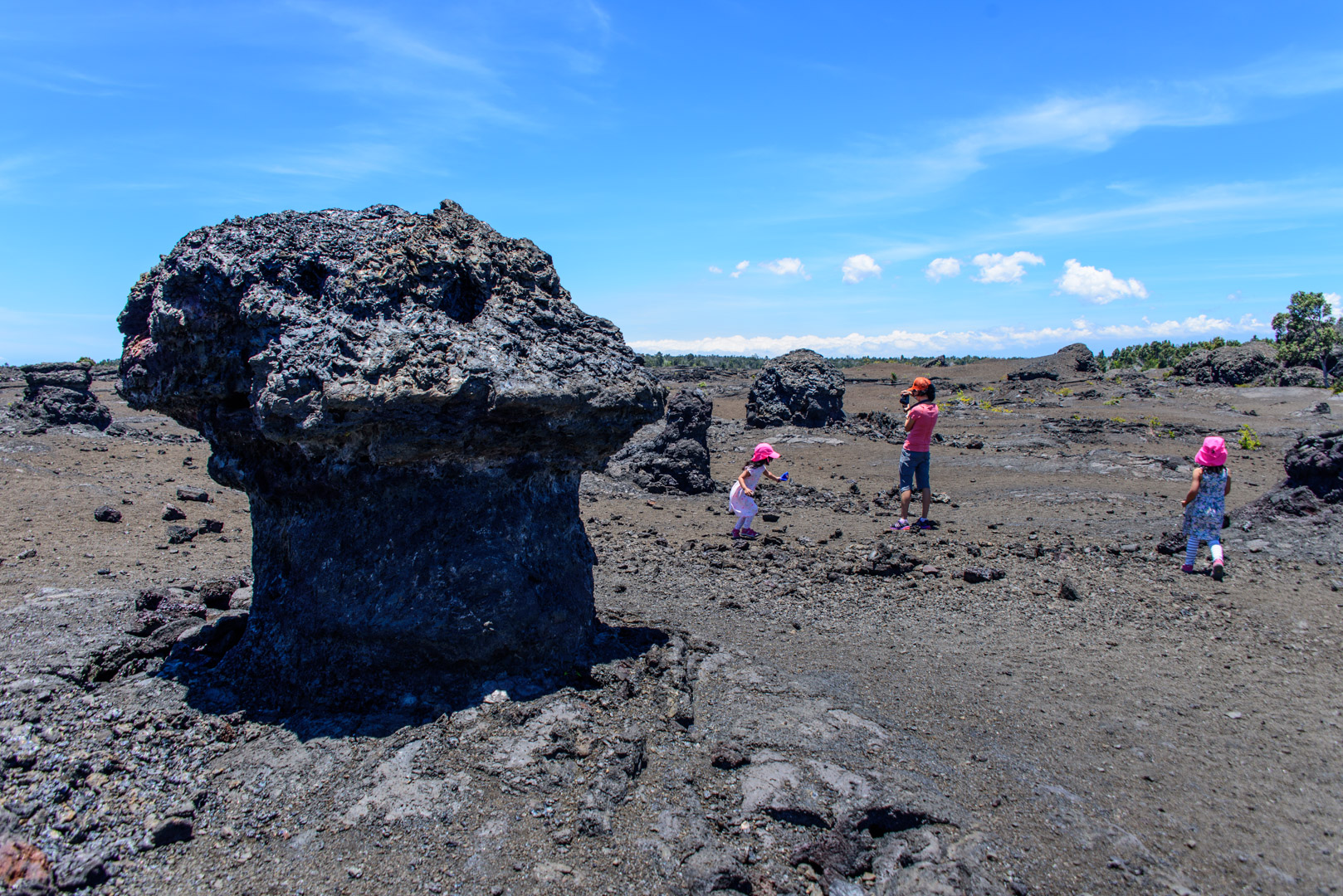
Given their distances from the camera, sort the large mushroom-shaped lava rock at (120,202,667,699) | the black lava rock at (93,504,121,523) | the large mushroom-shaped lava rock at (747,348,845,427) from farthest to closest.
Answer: the large mushroom-shaped lava rock at (747,348,845,427) < the black lava rock at (93,504,121,523) < the large mushroom-shaped lava rock at (120,202,667,699)

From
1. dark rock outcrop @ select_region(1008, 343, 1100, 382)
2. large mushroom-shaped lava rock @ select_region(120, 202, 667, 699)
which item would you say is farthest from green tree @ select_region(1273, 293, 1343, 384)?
large mushroom-shaped lava rock @ select_region(120, 202, 667, 699)

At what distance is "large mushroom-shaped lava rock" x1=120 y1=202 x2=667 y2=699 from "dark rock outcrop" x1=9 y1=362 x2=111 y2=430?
596 inches

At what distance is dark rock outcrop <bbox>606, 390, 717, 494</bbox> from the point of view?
12.3 metres

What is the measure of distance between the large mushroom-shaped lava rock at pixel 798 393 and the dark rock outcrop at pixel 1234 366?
19453 millimetres

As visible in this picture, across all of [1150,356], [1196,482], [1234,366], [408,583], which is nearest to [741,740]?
[408,583]

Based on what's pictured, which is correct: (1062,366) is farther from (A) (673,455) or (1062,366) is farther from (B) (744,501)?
(B) (744,501)

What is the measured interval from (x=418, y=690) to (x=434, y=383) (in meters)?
1.69

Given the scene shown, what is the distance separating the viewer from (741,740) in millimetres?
3984

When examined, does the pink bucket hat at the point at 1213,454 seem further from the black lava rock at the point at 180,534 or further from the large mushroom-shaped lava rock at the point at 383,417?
the black lava rock at the point at 180,534

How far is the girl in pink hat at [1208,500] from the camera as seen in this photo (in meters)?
7.35

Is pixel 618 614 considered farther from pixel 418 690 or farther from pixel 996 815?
pixel 996 815

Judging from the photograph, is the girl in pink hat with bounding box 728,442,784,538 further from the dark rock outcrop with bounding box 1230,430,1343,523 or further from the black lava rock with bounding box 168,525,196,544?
the black lava rock with bounding box 168,525,196,544

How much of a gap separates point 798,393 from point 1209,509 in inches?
531

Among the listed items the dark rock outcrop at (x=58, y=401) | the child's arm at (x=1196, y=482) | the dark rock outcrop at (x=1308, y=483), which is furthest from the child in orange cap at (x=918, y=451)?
the dark rock outcrop at (x=58, y=401)
